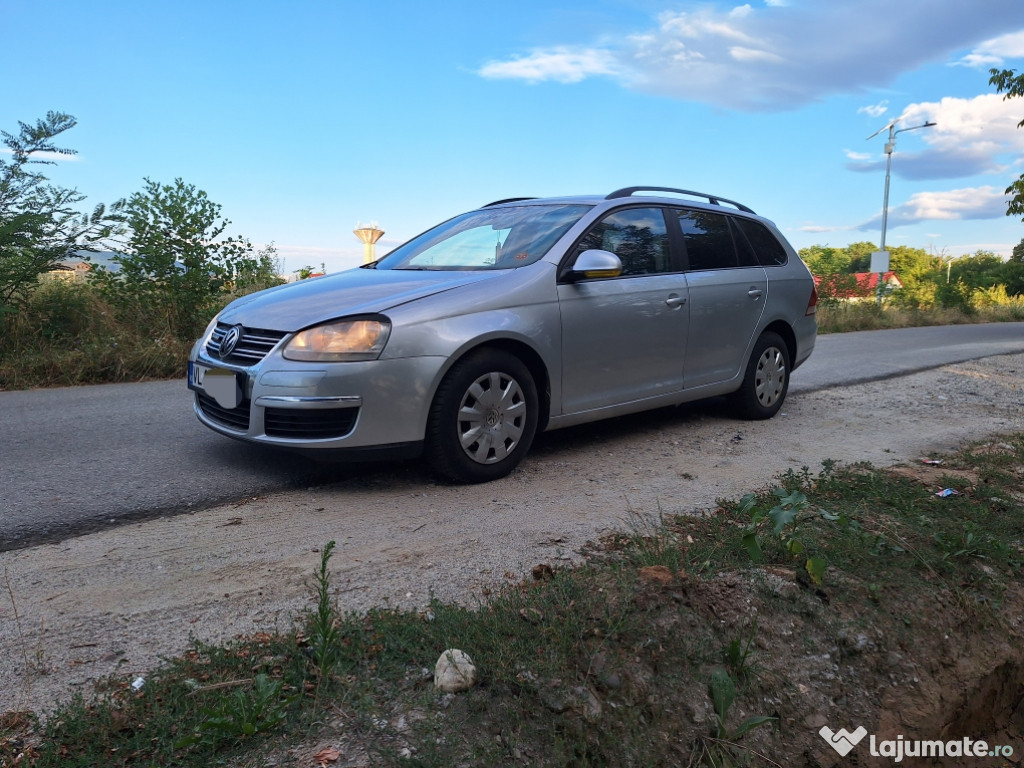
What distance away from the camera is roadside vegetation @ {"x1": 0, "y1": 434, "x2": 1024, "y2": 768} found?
81.9 inches

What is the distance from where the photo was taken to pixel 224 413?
4.61 meters

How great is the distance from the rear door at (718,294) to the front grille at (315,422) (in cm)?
261

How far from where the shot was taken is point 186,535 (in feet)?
12.2

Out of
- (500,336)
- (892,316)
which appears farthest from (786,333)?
(892,316)

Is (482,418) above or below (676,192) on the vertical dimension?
below

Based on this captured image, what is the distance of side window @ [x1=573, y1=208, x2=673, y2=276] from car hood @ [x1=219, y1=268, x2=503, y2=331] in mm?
828

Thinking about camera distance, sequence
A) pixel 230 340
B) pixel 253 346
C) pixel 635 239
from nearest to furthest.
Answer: pixel 253 346, pixel 230 340, pixel 635 239

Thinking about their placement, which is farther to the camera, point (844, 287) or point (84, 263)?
point (844, 287)

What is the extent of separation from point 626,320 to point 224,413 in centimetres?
250

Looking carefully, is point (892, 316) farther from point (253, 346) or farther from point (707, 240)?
point (253, 346)

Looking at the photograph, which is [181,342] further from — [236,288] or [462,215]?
[462,215]

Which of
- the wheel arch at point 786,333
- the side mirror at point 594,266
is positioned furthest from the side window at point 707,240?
the side mirror at point 594,266

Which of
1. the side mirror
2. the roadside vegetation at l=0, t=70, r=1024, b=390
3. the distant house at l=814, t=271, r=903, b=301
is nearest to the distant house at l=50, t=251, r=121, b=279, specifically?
the roadside vegetation at l=0, t=70, r=1024, b=390

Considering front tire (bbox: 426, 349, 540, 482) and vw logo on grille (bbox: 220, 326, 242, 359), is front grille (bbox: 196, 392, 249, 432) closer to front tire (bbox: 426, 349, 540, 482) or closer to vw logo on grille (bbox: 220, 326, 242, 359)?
vw logo on grille (bbox: 220, 326, 242, 359)
